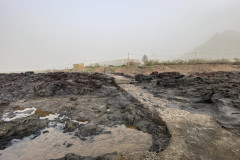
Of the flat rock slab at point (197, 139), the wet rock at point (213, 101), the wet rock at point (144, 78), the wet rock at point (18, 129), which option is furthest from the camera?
the wet rock at point (144, 78)

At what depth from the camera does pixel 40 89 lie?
9727 mm

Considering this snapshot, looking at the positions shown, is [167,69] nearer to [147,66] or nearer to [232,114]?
[147,66]

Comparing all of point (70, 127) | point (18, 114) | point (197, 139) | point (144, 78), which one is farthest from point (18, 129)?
point (144, 78)

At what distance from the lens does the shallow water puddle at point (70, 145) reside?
3781 millimetres

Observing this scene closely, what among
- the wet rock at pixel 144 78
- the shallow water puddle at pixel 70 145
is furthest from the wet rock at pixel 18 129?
the wet rock at pixel 144 78

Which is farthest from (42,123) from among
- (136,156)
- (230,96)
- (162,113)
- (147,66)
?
(147,66)

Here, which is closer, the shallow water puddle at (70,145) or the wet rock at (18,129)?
the shallow water puddle at (70,145)

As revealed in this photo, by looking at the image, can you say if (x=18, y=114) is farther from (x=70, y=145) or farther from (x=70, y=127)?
(x=70, y=145)

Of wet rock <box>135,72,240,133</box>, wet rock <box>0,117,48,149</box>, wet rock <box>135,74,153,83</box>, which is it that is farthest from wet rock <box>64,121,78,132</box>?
wet rock <box>135,74,153,83</box>

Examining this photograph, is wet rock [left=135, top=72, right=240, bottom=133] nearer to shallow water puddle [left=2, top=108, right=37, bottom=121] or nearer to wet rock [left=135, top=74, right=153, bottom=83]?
wet rock [left=135, top=74, right=153, bottom=83]

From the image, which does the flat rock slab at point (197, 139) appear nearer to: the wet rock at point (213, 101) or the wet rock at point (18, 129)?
the wet rock at point (213, 101)

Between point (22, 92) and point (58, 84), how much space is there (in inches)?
88.0

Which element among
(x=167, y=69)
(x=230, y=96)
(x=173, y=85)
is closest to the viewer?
(x=230, y=96)

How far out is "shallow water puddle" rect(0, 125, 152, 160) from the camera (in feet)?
12.4
